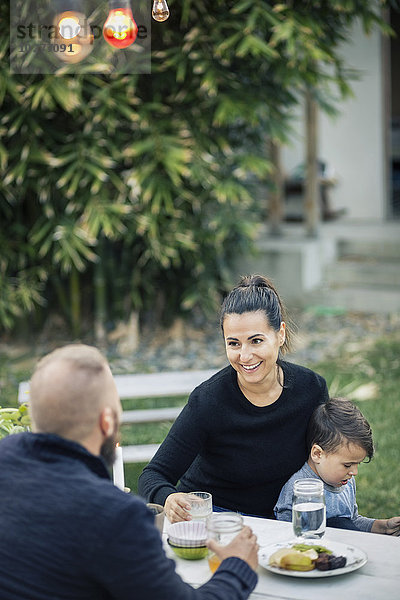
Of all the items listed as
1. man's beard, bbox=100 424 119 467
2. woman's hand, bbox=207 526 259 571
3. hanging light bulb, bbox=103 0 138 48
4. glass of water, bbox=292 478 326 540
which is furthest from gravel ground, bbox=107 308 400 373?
man's beard, bbox=100 424 119 467

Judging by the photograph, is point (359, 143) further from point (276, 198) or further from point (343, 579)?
point (343, 579)

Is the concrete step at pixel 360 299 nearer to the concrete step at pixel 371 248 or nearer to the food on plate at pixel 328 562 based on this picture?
the concrete step at pixel 371 248

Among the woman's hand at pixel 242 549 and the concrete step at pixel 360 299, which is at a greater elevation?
the concrete step at pixel 360 299

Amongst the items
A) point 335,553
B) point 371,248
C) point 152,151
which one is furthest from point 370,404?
point 371,248

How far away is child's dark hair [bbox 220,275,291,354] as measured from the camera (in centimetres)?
252

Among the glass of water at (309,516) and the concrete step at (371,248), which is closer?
the glass of water at (309,516)

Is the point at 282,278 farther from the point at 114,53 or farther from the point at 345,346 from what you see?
the point at 114,53

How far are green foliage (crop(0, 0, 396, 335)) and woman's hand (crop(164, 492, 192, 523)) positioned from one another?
4155 mm

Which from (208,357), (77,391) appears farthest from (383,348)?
(77,391)

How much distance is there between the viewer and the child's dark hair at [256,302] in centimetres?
252

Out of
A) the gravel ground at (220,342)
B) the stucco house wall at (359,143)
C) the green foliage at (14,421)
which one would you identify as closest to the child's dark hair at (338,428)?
the green foliage at (14,421)

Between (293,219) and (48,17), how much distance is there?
18.8 ft

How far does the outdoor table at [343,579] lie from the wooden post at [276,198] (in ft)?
22.0

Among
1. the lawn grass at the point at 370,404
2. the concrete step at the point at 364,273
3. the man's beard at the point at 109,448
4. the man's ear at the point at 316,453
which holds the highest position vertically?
the concrete step at the point at 364,273
